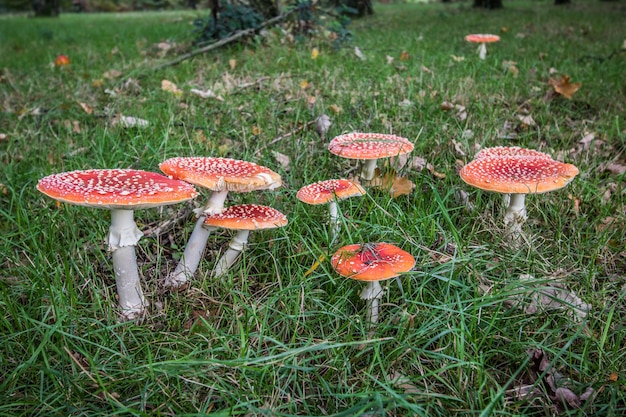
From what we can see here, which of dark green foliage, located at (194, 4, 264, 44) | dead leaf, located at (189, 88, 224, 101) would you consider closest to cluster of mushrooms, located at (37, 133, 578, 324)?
dead leaf, located at (189, 88, 224, 101)

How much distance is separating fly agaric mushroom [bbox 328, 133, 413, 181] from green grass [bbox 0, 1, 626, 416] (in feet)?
0.94

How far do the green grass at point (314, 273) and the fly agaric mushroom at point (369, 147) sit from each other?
0.29 metres

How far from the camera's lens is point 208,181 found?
2287mm

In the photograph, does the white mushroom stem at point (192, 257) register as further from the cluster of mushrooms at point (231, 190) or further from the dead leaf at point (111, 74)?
the dead leaf at point (111, 74)

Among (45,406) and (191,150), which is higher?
(191,150)

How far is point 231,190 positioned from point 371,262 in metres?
0.81

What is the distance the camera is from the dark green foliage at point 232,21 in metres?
6.72

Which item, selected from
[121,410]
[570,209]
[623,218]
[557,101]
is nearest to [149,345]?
[121,410]

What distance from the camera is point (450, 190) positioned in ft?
10.1

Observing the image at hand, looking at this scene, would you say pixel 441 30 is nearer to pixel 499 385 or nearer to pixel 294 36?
pixel 294 36

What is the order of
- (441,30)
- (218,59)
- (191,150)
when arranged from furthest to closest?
(441,30)
(218,59)
(191,150)

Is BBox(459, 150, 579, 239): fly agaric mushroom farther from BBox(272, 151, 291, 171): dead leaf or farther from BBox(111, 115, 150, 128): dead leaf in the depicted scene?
BBox(111, 115, 150, 128): dead leaf

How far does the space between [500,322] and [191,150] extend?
8.54 feet

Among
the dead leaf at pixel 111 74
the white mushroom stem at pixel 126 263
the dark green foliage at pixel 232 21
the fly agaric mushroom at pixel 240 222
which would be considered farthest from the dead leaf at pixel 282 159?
the dark green foliage at pixel 232 21
